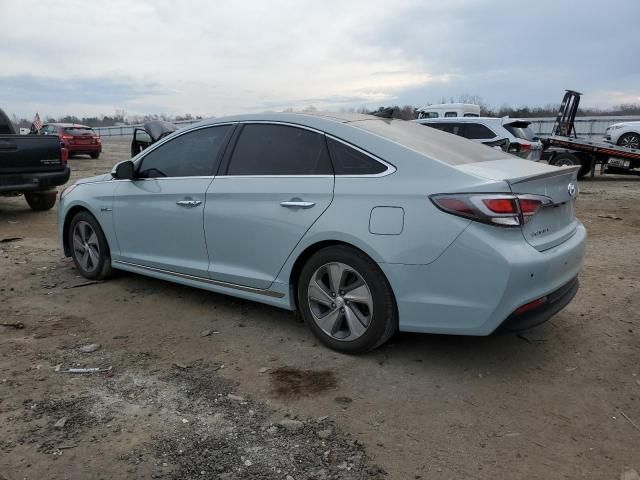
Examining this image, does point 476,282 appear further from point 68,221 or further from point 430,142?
point 68,221

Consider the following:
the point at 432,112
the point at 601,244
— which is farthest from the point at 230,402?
the point at 432,112

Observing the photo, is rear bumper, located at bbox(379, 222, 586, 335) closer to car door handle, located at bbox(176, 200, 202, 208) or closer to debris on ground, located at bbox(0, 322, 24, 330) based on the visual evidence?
car door handle, located at bbox(176, 200, 202, 208)

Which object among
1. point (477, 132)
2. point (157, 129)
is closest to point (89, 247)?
point (157, 129)

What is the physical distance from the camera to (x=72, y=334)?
169 inches

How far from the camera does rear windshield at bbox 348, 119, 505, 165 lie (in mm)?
3562

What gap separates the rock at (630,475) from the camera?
2.51 m

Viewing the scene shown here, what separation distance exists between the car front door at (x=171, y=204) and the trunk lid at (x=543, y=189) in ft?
6.85

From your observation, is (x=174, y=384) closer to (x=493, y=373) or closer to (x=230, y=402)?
(x=230, y=402)

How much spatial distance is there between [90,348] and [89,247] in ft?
6.09

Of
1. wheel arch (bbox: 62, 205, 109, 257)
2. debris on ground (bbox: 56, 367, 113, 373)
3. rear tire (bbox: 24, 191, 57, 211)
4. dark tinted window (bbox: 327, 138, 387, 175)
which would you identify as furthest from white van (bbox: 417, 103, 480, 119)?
debris on ground (bbox: 56, 367, 113, 373)

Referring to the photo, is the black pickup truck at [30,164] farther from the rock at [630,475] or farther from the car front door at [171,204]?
the rock at [630,475]

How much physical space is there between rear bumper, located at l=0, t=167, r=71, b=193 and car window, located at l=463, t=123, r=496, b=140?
29.0 feet

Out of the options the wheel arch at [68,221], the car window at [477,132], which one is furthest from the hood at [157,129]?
the wheel arch at [68,221]

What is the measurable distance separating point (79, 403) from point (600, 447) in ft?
9.12
